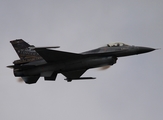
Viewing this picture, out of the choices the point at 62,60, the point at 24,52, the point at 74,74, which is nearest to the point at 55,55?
the point at 62,60

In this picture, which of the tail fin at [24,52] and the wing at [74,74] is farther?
the wing at [74,74]

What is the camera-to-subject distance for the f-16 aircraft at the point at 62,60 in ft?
89.6

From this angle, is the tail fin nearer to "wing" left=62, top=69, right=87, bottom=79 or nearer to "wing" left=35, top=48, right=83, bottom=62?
"wing" left=35, top=48, right=83, bottom=62

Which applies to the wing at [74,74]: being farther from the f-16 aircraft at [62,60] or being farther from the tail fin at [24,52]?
the tail fin at [24,52]

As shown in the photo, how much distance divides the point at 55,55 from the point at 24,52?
4522 millimetres

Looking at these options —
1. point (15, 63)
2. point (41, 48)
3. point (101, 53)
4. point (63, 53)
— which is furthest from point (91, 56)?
point (15, 63)

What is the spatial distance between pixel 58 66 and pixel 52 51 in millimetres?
1771

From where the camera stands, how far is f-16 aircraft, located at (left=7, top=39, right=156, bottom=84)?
27297 millimetres

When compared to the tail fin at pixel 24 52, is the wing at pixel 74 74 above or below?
below

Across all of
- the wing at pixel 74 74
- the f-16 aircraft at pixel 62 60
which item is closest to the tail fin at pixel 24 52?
the f-16 aircraft at pixel 62 60

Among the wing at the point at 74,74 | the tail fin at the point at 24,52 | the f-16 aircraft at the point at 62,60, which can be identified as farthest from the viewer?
the wing at the point at 74,74

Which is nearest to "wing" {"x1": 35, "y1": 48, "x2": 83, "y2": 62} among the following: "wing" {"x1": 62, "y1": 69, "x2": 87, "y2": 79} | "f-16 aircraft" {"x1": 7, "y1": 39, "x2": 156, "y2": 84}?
"f-16 aircraft" {"x1": 7, "y1": 39, "x2": 156, "y2": 84}

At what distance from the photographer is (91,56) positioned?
27484 millimetres

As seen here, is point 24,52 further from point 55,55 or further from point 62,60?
point 62,60
